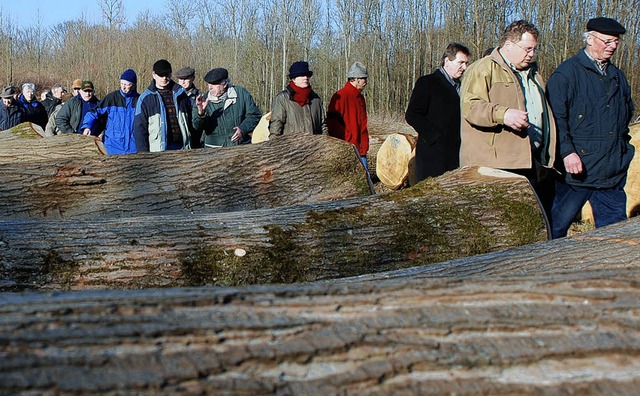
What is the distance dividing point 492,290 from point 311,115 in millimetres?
6651

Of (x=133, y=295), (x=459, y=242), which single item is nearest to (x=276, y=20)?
(x=459, y=242)

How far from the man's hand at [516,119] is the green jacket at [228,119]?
401cm

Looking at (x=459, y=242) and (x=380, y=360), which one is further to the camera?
(x=459, y=242)

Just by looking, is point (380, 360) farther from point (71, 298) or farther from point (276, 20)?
point (276, 20)

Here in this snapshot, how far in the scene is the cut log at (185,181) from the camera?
18.7 feet

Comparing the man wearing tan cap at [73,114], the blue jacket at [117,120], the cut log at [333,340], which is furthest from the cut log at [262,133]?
the cut log at [333,340]

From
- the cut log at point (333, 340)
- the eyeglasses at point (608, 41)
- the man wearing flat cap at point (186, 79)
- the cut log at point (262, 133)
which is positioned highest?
the eyeglasses at point (608, 41)

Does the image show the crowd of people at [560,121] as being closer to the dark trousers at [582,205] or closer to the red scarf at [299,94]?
the dark trousers at [582,205]

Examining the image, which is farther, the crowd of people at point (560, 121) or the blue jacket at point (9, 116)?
the blue jacket at point (9, 116)

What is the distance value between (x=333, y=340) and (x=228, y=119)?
7.16 metres

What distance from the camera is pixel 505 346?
136 cm

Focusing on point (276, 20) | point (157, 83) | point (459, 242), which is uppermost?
point (276, 20)

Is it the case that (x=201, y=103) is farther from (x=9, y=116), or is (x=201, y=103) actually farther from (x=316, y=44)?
(x=316, y=44)

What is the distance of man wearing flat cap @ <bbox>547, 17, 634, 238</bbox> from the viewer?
5328 mm
